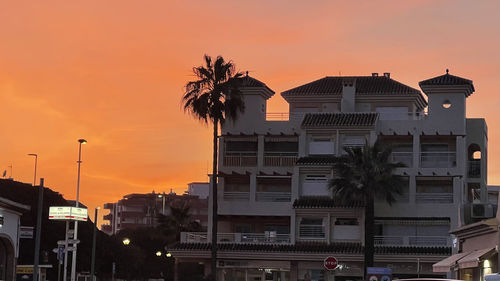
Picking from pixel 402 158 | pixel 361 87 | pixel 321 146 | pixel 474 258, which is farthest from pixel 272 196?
pixel 474 258

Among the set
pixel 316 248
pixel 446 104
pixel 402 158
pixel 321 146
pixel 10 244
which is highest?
pixel 446 104

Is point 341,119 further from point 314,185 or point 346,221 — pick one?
point 346,221

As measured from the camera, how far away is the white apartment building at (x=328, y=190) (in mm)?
79812

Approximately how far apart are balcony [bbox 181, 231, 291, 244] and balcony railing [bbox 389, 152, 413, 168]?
10793 millimetres

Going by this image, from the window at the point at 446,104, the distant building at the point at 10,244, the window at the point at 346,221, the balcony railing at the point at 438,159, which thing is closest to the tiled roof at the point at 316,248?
the window at the point at 346,221

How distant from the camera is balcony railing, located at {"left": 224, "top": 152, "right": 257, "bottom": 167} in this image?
3364 inches

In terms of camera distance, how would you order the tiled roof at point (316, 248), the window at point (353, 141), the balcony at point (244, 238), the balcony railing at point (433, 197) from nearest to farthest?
the tiled roof at point (316, 248) → the balcony railing at point (433, 197) → the window at point (353, 141) → the balcony at point (244, 238)

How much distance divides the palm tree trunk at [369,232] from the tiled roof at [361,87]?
14.1m

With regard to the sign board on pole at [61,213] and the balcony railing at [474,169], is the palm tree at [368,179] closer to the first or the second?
the balcony railing at [474,169]

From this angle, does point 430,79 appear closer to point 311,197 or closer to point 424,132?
point 424,132

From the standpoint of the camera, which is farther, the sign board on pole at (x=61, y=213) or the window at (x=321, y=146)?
the window at (x=321, y=146)

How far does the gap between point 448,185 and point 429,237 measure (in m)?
4.87

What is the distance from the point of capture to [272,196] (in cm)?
8488

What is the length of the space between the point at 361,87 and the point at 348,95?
2387mm
